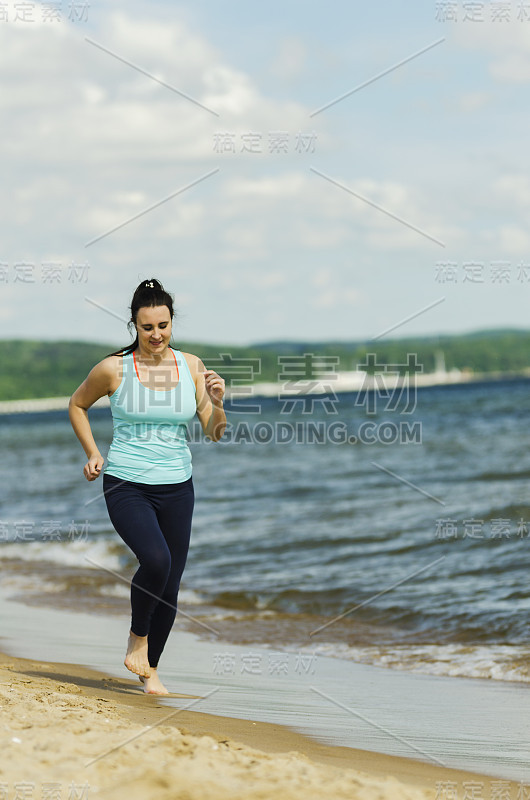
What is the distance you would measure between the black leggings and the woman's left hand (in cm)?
45

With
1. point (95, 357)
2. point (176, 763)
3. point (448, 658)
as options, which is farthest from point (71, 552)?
point (95, 357)

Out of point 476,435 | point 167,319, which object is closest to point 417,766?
point 167,319

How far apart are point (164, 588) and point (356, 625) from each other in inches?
123

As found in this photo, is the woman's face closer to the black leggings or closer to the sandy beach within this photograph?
the black leggings

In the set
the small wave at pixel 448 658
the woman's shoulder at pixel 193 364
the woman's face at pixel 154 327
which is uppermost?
the woman's face at pixel 154 327

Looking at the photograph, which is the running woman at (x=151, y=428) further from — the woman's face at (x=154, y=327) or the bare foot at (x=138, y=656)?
the bare foot at (x=138, y=656)

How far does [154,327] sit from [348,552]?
603 cm

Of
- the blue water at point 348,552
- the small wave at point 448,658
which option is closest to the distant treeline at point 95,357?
the blue water at point 348,552

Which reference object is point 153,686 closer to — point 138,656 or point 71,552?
point 138,656

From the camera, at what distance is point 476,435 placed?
25000mm

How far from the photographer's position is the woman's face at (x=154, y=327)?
14.0 feet

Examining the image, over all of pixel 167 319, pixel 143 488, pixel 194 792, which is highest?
pixel 167 319

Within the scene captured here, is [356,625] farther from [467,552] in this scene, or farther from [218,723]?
[218,723]

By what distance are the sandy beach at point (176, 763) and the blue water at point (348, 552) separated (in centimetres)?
222
